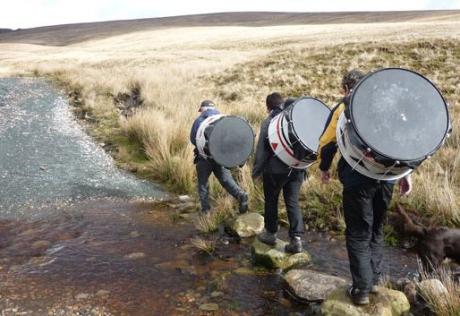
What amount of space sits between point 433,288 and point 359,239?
85 centimetres

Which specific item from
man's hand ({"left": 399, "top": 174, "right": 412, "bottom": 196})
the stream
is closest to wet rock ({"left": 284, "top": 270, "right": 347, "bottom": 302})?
the stream

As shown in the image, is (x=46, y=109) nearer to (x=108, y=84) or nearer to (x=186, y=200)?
(x=108, y=84)

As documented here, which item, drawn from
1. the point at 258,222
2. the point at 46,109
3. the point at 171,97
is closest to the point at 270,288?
the point at 258,222

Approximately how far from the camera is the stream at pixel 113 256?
500 centimetres

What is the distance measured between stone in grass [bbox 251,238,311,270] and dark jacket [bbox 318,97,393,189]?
5.51 feet

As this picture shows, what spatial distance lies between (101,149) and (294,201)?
7.33m

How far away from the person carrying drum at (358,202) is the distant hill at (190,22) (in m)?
86.3

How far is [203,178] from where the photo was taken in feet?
24.5

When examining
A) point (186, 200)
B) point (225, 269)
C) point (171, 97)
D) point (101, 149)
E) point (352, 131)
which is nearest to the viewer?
point (352, 131)

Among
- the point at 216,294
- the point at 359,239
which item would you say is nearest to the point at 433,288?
the point at 359,239

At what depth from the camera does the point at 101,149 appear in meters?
12.1

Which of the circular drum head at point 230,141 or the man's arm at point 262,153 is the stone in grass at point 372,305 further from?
the circular drum head at point 230,141

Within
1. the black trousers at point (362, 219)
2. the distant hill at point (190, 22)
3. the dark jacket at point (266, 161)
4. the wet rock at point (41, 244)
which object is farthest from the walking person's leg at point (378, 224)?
the distant hill at point (190, 22)

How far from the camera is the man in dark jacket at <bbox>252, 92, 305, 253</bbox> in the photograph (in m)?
5.68
